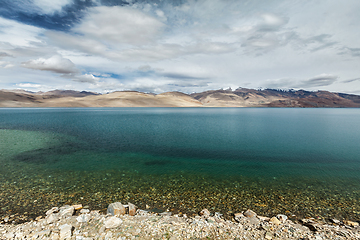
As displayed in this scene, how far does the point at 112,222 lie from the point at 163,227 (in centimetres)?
257

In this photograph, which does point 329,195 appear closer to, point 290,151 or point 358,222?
point 358,222

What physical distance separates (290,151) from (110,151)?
2459cm

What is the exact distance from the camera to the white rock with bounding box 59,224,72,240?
7.92m

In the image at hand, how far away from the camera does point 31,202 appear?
37.1 feet

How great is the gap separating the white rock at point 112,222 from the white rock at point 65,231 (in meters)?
1.54

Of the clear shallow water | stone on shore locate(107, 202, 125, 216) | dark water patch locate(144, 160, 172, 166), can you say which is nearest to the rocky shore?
stone on shore locate(107, 202, 125, 216)

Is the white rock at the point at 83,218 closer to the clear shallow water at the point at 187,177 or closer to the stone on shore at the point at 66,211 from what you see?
the stone on shore at the point at 66,211

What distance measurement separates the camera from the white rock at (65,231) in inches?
312

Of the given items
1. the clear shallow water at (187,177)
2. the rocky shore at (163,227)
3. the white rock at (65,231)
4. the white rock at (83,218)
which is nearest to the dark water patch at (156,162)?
the clear shallow water at (187,177)

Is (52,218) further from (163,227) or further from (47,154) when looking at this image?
(47,154)

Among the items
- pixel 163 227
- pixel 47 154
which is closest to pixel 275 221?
pixel 163 227

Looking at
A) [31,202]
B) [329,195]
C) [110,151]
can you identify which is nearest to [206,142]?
[110,151]

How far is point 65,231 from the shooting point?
812cm

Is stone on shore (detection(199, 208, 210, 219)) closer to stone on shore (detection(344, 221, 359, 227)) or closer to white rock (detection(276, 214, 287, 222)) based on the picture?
white rock (detection(276, 214, 287, 222))
